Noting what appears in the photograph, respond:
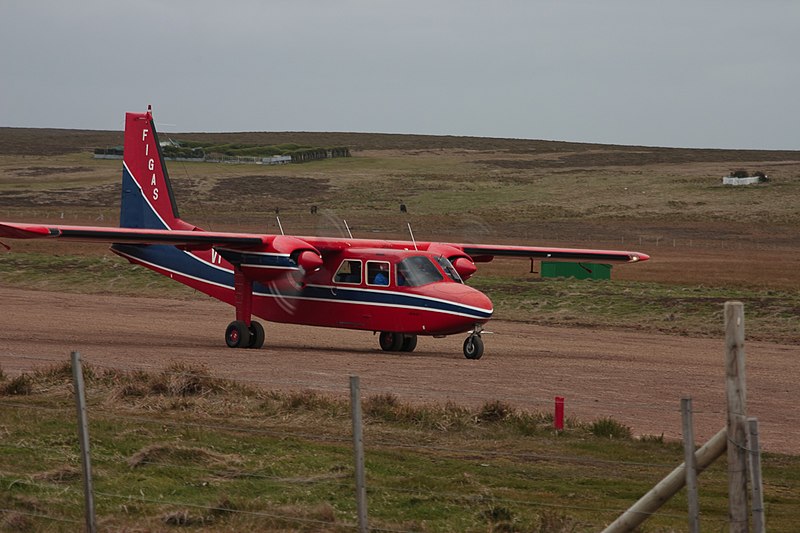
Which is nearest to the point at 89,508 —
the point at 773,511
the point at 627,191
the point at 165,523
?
the point at 165,523

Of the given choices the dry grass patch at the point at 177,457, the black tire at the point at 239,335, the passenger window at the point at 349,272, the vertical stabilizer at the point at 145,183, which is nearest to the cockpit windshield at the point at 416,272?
the passenger window at the point at 349,272

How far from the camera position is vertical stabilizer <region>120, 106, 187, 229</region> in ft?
108

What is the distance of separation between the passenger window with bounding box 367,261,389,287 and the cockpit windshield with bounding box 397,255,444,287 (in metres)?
0.38

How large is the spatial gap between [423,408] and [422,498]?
541 centimetres

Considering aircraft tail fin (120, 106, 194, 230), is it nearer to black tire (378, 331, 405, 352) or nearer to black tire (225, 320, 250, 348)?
black tire (225, 320, 250, 348)

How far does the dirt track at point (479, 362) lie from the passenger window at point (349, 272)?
179 cm

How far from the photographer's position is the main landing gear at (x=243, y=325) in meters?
29.6

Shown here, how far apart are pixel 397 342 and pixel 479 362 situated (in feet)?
11.1

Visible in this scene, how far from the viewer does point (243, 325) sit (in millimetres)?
29656

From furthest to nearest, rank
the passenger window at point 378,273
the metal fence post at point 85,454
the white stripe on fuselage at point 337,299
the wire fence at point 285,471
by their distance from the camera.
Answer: the passenger window at point 378,273
the white stripe on fuselage at point 337,299
the wire fence at point 285,471
the metal fence post at point 85,454

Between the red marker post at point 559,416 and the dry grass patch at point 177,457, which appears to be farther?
the red marker post at point 559,416

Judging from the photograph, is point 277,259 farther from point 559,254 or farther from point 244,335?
point 559,254

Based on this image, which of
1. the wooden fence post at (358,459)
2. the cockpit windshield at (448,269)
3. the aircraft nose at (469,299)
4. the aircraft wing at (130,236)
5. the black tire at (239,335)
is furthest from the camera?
the black tire at (239,335)

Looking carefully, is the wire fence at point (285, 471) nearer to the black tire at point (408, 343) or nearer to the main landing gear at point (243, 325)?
the main landing gear at point (243, 325)
